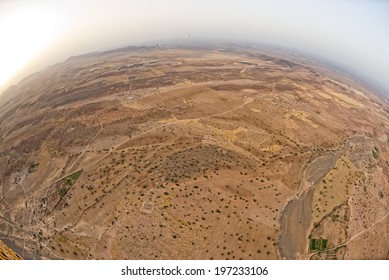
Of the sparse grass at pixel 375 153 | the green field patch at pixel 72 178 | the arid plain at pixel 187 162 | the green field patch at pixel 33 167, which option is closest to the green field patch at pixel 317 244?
the arid plain at pixel 187 162

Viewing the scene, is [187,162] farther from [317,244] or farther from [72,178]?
[317,244]

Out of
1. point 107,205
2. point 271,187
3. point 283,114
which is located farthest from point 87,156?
point 283,114

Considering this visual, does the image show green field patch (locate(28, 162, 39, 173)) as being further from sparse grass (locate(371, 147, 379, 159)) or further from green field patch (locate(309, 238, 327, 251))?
sparse grass (locate(371, 147, 379, 159))

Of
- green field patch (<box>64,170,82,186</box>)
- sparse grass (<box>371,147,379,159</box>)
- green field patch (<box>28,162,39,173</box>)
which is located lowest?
green field patch (<box>64,170,82,186</box>)

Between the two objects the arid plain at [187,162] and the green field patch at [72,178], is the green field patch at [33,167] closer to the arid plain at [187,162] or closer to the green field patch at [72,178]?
the arid plain at [187,162]

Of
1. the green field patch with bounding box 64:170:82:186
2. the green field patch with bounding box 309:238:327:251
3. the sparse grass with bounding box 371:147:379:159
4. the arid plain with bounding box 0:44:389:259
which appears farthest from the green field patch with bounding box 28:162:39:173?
the sparse grass with bounding box 371:147:379:159

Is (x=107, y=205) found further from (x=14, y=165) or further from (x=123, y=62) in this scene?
(x=123, y=62)
